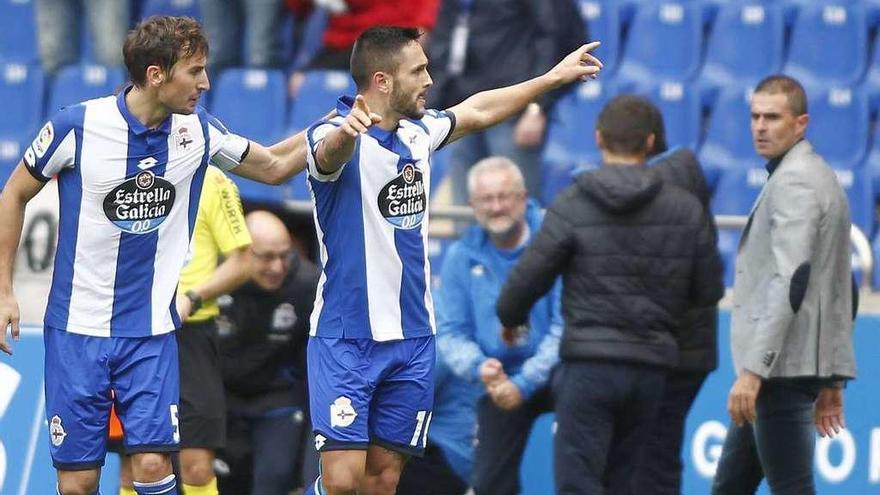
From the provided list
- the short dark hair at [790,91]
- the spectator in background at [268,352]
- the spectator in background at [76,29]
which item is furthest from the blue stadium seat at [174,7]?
the short dark hair at [790,91]

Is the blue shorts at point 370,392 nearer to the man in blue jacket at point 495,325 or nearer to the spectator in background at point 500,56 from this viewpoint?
the man in blue jacket at point 495,325

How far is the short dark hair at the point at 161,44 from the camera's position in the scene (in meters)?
6.27

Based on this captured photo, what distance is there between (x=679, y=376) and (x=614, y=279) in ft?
2.32

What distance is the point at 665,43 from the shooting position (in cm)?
1194

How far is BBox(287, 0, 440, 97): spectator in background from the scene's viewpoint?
37.2 feet

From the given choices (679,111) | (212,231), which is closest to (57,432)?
(212,231)

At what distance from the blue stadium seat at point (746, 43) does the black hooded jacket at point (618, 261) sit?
4774 mm

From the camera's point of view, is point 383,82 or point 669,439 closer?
point 383,82

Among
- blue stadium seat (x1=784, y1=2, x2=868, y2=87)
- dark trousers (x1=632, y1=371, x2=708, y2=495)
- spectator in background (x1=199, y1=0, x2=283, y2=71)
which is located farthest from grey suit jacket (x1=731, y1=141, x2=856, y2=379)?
spectator in background (x1=199, y1=0, x2=283, y2=71)

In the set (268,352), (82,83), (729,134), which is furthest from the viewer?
(82,83)

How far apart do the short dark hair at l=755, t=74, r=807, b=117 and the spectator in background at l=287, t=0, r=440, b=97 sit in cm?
414

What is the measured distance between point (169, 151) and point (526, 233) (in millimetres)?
2193

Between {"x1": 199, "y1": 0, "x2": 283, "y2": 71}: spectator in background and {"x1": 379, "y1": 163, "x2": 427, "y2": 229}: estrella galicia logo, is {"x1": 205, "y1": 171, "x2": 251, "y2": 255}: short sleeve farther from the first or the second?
{"x1": 199, "y1": 0, "x2": 283, "y2": 71}: spectator in background

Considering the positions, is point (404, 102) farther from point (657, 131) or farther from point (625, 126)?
point (657, 131)
